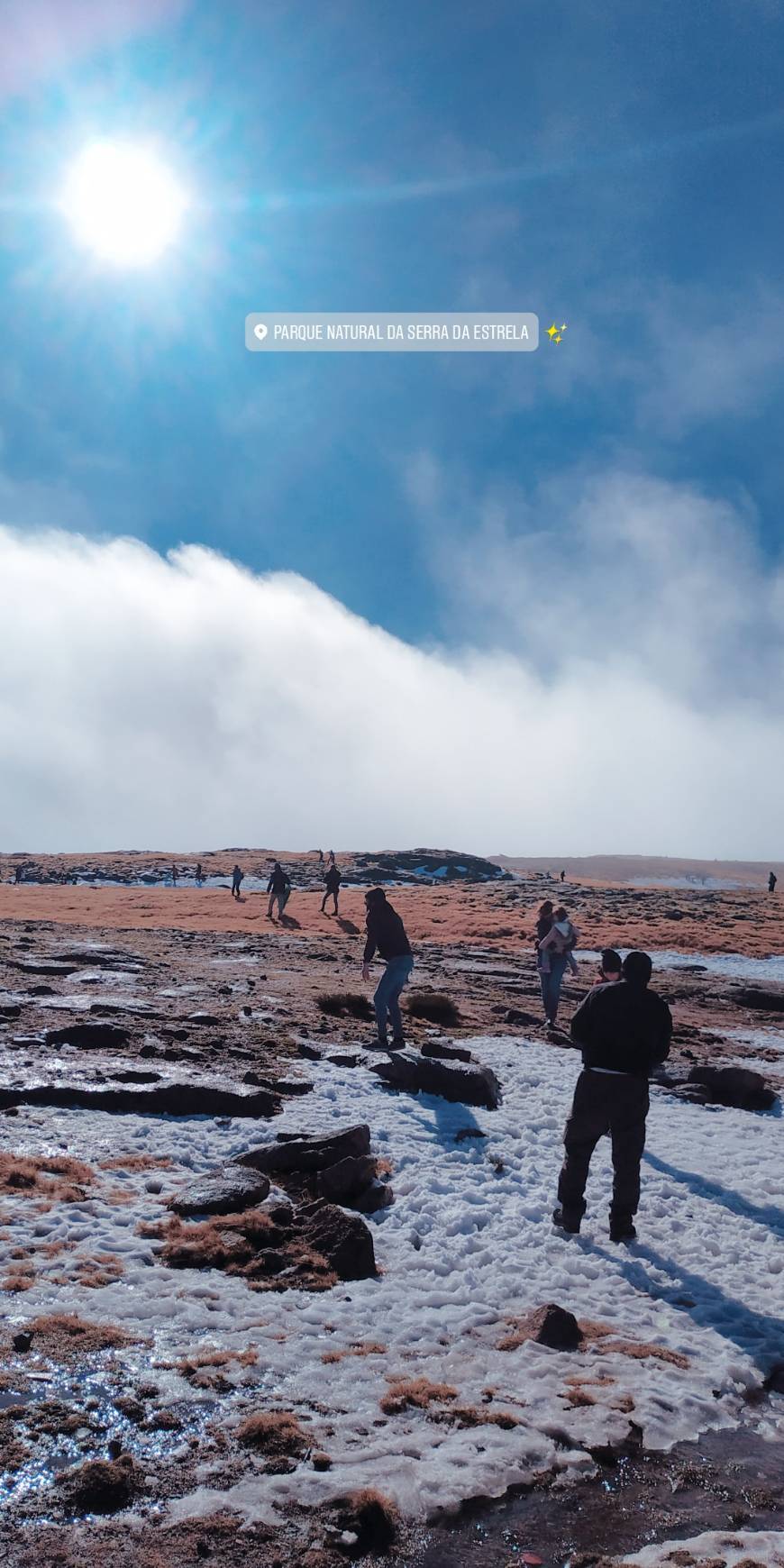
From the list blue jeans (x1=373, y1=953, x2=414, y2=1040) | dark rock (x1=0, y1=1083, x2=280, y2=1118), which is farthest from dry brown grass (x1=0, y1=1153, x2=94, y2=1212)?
blue jeans (x1=373, y1=953, x2=414, y2=1040)

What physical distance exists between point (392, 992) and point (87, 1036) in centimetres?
510

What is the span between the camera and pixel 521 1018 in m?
20.6

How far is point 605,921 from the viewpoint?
5669 centimetres

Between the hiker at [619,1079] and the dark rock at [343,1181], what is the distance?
2105mm

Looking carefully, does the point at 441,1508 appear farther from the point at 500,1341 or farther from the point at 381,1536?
the point at 500,1341

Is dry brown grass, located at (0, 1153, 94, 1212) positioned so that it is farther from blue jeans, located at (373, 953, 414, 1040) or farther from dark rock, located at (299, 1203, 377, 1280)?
blue jeans, located at (373, 953, 414, 1040)

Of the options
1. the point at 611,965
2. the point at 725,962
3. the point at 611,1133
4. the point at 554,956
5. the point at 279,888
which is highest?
the point at 611,965

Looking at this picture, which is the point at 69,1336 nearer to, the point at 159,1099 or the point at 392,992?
the point at 159,1099

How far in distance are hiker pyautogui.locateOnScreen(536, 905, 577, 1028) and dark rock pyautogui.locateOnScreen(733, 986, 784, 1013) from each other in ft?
32.2

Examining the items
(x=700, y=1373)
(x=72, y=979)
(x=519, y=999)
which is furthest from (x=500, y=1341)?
(x=519, y=999)

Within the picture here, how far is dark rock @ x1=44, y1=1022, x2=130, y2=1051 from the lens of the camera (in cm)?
1416

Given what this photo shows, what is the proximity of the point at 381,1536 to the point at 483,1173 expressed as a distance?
607 centimetres

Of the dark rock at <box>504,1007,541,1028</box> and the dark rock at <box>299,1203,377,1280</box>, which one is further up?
the dark rock at <box>299,1203,377,1280</box>

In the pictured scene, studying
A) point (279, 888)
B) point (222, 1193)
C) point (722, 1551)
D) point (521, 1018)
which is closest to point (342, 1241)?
point (222, 1193)
